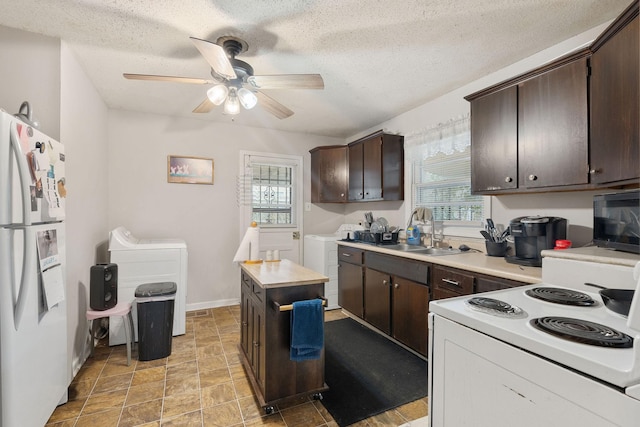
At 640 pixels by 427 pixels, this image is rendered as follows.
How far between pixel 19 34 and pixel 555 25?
3642 mm

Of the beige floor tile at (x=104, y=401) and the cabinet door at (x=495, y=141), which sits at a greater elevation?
the cabinet door at (x=495, y=141)

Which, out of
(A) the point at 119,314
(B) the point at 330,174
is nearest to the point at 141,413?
(A) the point at 119,314

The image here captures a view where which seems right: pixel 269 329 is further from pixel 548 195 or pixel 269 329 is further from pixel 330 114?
pixel 330 114

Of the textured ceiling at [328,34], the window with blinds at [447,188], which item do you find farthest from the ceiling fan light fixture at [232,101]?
the window with blinds at [447,188]

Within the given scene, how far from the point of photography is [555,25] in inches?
75.5

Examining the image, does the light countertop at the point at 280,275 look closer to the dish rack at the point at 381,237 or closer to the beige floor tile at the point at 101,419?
the beige floor tile at the point at 101,419

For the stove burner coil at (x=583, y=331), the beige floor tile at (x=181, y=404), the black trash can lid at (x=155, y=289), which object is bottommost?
the beige floor tile at (x=181, y=404)

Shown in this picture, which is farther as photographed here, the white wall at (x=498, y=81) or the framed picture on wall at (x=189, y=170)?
the framed picture on wall at (x=189, y=170)

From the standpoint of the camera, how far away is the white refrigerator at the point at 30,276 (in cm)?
126

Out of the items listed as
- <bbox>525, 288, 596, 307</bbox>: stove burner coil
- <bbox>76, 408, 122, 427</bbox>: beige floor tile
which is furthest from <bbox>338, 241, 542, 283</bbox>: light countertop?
<bbox>76, 408, 122, 427</bbox>: beige floor tile

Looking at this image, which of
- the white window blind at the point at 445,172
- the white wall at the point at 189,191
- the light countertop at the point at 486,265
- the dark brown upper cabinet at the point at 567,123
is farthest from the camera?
the white wall at the point at 189,191

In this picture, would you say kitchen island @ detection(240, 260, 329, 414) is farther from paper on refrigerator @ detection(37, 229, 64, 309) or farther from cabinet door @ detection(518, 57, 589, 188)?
cabinet door @ detection(518, 57, 589, 188)

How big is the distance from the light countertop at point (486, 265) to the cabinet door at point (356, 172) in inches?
52.6

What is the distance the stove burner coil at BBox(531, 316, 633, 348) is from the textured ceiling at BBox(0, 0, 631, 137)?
5.81ft
